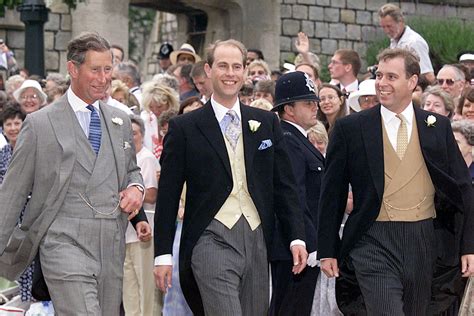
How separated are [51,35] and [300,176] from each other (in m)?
12.1

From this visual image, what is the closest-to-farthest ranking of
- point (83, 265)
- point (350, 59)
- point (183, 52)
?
point (83, 265)
point (350, 59)
point (183, 52)

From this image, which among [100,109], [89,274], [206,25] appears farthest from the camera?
[206,25]

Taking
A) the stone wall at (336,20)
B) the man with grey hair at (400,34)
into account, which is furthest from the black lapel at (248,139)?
the stone wall at (336,20)

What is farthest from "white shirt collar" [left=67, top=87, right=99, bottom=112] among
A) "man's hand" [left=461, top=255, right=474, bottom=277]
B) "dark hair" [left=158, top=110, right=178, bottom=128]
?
"dark hair" [left=158, top=110, right=178, bottom=128]

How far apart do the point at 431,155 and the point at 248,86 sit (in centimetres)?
519

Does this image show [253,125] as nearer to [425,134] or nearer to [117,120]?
[117,120]

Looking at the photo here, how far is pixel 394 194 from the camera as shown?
7.12m

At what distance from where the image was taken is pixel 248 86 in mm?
12211

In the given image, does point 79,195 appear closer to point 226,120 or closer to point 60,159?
point 60,159

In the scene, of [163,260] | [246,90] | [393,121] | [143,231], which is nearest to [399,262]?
[393,121]

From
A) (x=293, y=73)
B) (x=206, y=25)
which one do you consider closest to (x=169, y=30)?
(x=206, y=25)

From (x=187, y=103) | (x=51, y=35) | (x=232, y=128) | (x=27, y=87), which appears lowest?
(x=232, y=128)

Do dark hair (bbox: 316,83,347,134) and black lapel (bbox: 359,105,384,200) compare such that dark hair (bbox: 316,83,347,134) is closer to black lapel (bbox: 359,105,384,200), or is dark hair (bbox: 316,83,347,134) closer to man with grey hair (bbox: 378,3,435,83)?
man with grey hair (bbox: 378,3,435,83)

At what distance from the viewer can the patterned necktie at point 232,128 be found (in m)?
7.27
